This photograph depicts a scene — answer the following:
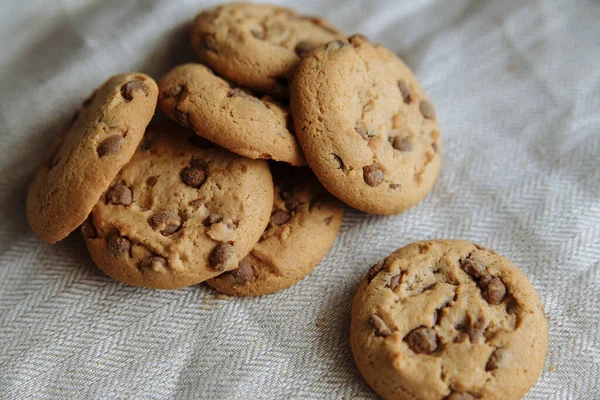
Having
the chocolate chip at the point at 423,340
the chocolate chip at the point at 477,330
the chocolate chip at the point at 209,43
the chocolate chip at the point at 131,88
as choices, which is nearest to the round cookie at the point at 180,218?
the chocolate chip at the point at 131,88

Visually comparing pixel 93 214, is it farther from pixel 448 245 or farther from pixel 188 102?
pixel 448 245

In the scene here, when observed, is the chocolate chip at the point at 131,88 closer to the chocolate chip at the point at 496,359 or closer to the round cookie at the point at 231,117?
the round cookie at the point at 231,117

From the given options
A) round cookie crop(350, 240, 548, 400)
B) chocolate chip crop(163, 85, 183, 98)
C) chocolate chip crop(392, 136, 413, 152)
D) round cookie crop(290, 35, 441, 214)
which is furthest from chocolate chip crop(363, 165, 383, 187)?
chocolate chip crop(163, 85, 183, 98)

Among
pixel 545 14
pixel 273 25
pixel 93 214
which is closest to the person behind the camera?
pixel 93 214

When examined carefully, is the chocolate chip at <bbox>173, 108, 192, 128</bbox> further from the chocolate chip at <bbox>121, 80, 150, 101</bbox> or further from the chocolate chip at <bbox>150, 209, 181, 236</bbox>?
the chocolate chip at <bbox>150, 209, 181, 236</bbox>

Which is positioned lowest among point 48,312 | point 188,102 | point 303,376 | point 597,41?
point 48,312

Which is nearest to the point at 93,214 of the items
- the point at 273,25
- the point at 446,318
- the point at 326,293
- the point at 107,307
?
the point at 107,307
